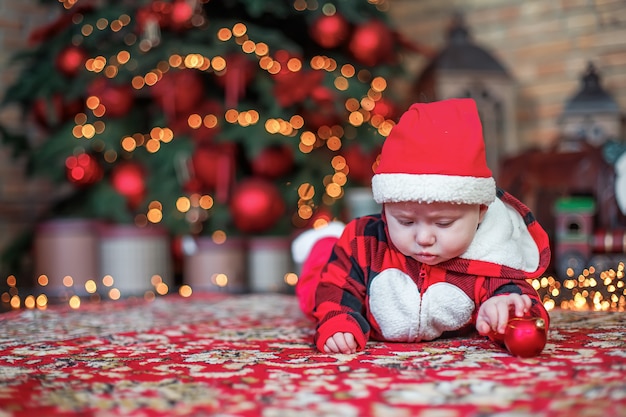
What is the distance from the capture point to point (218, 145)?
2379mm

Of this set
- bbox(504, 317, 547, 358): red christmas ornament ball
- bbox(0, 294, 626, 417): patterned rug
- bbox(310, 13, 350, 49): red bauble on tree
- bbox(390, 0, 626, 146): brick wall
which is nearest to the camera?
bbox(0, 294, 626, 417): patterned rug

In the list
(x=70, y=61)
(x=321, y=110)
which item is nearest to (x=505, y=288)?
(x=321, y=110)

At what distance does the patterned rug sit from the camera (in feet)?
2.59

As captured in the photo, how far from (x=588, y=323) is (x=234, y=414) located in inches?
32.9

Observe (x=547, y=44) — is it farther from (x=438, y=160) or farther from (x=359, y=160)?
(x=438, y=160)

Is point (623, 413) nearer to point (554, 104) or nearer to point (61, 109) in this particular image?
point (61, 109)

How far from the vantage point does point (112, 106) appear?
2371mm

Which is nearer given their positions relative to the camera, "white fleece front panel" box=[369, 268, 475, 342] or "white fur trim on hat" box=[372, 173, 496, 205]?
"white fur trim on hat" box=[372, 173, 496, 205]

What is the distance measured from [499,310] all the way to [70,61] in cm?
179

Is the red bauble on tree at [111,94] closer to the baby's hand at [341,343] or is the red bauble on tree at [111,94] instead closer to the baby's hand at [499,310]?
the baby's hand at [341,343]

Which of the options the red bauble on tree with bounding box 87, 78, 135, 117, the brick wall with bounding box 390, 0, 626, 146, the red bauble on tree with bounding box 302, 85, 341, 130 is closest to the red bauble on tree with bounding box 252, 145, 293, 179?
the red bauble on tree with bounding box 302, 85, 341, 130

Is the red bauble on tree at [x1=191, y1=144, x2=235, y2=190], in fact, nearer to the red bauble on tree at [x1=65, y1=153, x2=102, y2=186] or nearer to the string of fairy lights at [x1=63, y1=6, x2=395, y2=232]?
the string of fairy lights at [x1=63, y1=6, x2=395, y2=232]

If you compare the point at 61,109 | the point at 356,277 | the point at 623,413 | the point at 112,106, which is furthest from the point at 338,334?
the point at 61,109

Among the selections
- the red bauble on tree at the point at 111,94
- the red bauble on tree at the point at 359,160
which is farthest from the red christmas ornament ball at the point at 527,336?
the red bauble on tree at the point at 111,94
